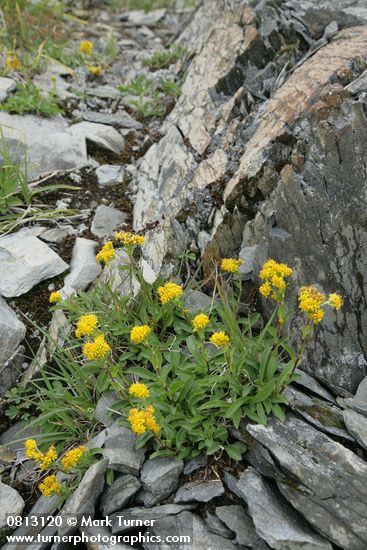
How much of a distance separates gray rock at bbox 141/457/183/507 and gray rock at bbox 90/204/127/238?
102 inches

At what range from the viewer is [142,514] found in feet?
11.7

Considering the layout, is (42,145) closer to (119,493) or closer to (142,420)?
(142,420)

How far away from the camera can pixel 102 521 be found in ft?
11.7

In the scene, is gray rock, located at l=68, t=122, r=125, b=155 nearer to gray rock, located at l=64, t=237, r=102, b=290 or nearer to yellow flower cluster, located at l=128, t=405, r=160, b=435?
gray rock, located at l=64, t=237, r=102, b=290

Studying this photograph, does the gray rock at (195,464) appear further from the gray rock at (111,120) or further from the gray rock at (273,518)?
the gray rock at (111,120)

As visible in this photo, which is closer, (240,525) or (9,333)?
(240,525)

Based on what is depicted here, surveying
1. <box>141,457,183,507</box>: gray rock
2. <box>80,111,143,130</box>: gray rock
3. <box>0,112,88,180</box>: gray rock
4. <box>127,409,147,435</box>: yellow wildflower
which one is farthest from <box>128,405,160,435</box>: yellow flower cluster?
<box>80,111,143,130</box>: gray rock

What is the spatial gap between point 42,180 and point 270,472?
3911 mm

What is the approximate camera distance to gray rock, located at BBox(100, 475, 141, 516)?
367 cm

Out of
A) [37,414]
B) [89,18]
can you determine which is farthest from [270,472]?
[89,18]

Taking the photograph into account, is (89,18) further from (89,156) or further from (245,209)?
(245,209)

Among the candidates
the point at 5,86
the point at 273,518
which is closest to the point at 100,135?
the point at 5,86

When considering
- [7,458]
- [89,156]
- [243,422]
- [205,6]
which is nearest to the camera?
[243,422]

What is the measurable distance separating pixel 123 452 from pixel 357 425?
156cm
